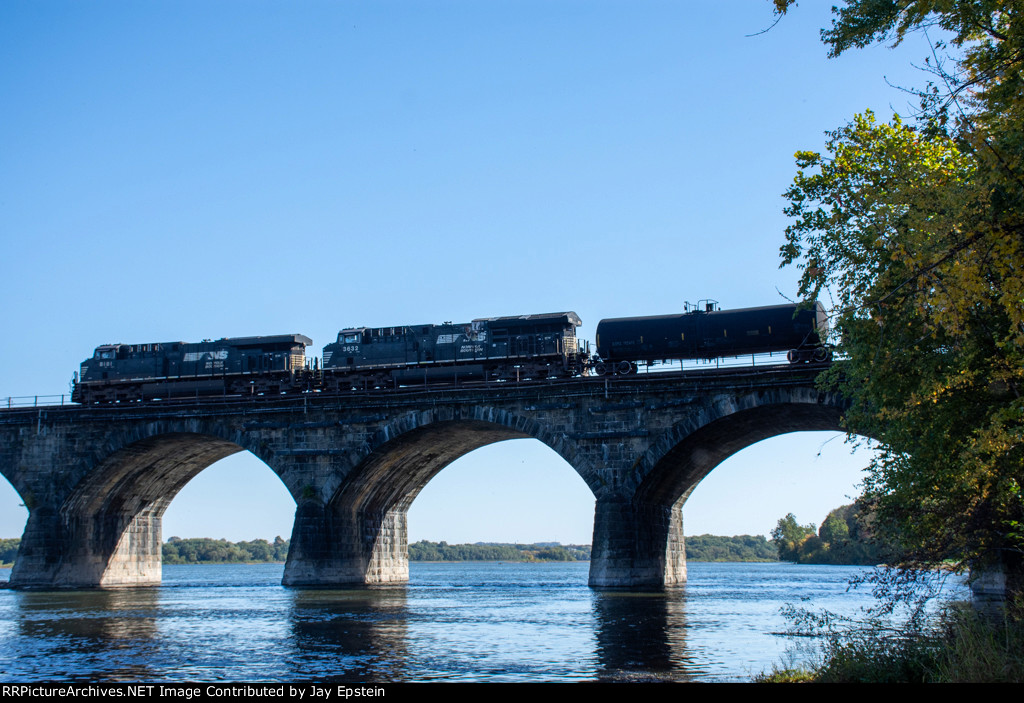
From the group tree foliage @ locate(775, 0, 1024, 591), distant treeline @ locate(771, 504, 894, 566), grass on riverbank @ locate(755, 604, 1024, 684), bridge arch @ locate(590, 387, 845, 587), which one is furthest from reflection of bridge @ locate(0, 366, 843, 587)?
distant treeline @ locate(771, 504, 894, 566)

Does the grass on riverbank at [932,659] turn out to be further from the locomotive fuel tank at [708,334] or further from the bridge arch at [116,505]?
the bridge arch at [116,505]

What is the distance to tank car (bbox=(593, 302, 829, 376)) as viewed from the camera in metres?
40.2

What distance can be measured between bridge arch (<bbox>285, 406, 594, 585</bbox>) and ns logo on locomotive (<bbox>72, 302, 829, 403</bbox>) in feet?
11.4

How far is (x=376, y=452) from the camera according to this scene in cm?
4397

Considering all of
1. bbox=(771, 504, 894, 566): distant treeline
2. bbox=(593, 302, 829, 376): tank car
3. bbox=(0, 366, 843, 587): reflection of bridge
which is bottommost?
bbox=(771, 504, 894, 566): distant treeline

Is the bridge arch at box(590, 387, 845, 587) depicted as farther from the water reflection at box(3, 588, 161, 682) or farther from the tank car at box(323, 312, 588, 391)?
the water reflection at box(3, 588, 161, 682)

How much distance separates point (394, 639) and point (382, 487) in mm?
23423

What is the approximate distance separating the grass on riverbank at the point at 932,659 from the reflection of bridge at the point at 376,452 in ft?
69.0

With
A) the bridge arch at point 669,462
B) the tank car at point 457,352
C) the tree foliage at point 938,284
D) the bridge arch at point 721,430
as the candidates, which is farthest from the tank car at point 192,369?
the tree foliage at point 938,284

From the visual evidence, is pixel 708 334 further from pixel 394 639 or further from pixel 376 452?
pixel 394 639

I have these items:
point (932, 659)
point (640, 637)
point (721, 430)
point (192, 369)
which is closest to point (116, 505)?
point (192, 369)

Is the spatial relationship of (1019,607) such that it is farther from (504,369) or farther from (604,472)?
(504,369)

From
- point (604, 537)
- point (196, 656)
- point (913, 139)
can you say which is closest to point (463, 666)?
point (196, 656)

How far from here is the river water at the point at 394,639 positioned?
63.8ft
